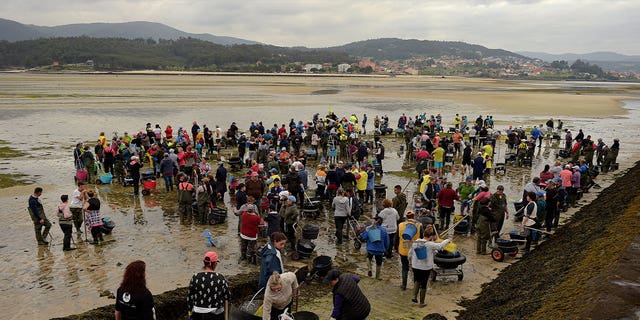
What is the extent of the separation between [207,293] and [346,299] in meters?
1.84

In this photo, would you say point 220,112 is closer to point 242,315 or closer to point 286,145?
point 286,145

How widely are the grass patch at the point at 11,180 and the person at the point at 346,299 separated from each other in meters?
16.3

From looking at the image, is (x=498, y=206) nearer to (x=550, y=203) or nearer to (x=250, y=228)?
(x=550, y=203)

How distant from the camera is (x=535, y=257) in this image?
10.1m

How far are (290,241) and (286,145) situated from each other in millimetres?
10370

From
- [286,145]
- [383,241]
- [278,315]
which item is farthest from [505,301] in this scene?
[286,145]

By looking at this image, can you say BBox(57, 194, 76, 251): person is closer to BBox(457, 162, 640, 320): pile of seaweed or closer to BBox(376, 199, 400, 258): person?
BBox(376, 199, 400, 258): person

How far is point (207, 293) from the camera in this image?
5.80 meters

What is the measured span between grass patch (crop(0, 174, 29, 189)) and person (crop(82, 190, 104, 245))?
8.27 m

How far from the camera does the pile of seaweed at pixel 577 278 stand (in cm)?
577

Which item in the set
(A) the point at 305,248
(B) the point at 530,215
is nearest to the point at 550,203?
(B) the point at 530,215

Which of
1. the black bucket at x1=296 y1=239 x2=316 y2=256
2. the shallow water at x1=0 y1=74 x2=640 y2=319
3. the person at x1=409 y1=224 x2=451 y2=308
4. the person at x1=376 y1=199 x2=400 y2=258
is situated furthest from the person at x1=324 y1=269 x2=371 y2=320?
the black bucket at x1=296 y1=239 x2=316 y2=256

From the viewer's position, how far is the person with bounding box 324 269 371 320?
5695 mm

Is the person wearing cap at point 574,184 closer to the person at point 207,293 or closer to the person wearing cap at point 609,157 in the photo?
the person wearing cap at point 609,157
